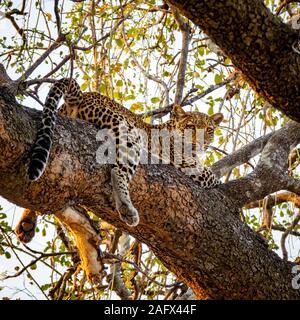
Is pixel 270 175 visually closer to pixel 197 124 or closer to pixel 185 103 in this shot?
pixel 185 103

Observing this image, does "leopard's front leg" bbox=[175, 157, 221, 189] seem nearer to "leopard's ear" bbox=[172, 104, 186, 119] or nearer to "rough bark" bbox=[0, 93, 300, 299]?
"rough bark" bbox=[0, 93, 300, 299]

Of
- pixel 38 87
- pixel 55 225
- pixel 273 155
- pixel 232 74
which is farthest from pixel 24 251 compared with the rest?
pixel 232 74

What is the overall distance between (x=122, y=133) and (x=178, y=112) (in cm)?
174

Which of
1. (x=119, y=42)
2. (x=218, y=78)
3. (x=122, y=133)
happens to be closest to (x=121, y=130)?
(x=122, y=133)

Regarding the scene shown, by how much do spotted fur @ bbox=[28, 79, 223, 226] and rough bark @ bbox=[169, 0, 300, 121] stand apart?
1.05m

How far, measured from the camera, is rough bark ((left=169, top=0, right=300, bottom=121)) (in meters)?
3.97

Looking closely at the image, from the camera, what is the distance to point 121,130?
201 inches

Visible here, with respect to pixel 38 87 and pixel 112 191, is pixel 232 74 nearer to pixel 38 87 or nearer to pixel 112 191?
pixel 38 87

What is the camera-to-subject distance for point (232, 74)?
7.09 m

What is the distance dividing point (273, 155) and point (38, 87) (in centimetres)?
212

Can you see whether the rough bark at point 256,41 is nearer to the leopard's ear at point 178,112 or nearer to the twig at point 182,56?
the twig at point 182,56

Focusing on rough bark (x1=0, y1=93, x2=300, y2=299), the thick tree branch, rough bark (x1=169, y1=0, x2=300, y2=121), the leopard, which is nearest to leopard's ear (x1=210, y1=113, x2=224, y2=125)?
the leopard

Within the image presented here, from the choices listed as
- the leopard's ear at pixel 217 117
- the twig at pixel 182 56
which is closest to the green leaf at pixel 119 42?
the twig at pixel 182 56
